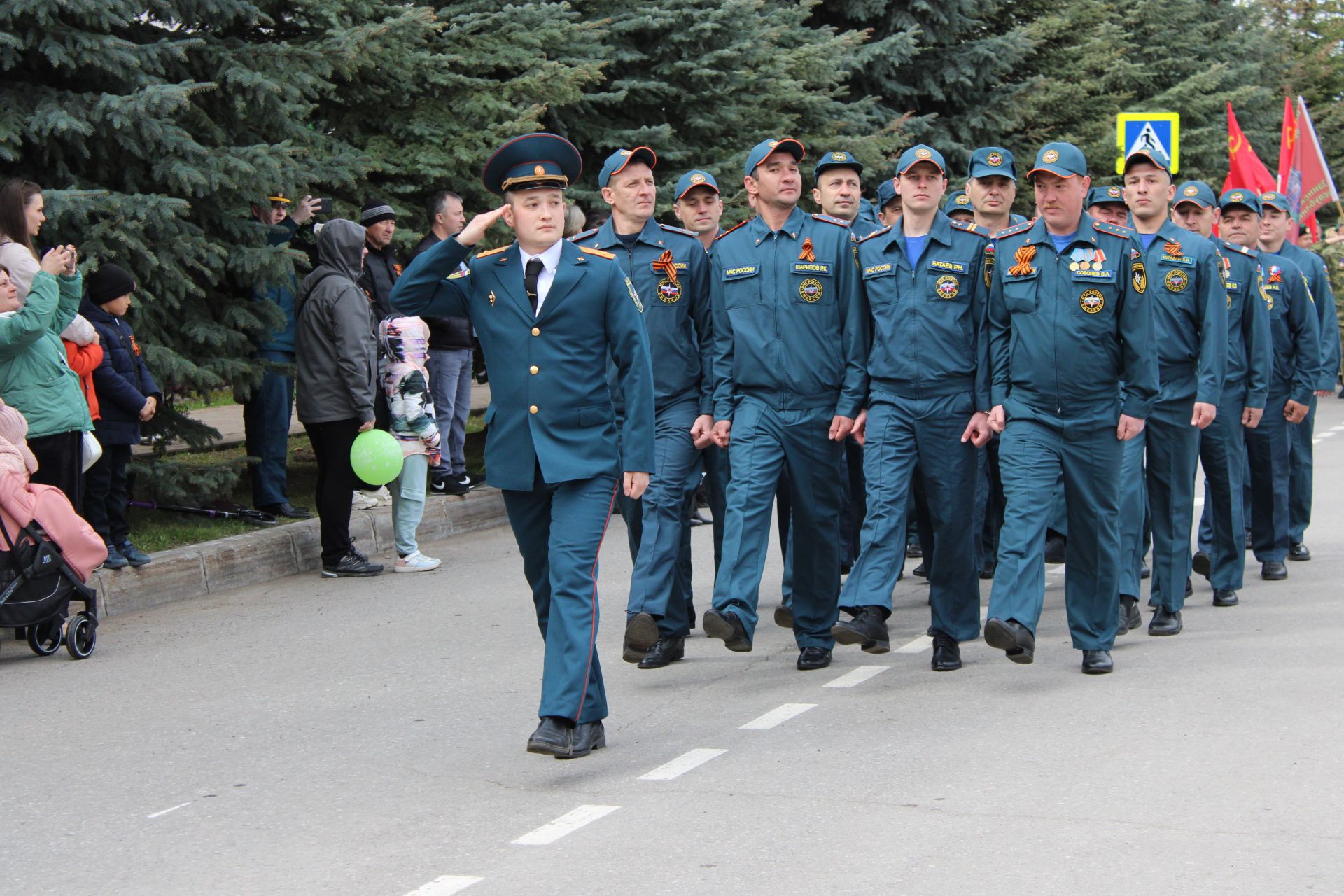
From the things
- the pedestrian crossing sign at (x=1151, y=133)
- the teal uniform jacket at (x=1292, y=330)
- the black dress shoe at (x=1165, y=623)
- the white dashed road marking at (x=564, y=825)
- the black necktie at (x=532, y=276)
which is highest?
the pedestrian crossing sign at (x=1151, y=133)

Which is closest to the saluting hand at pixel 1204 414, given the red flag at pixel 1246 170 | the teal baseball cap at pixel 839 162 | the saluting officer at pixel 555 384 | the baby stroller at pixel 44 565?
the teal baseball cap at pixel 839 162

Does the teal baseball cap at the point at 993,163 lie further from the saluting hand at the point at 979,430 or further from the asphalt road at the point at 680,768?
the asphalt road at the point at 680,768

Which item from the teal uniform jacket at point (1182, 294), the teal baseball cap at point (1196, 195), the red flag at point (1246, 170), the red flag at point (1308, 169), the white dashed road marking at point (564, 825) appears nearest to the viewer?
the white dashed road marking at point (564, 825)

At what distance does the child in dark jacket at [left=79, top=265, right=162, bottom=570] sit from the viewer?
9.41 metres

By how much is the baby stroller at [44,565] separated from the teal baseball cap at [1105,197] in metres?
5.24

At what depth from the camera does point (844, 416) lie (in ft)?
24.3

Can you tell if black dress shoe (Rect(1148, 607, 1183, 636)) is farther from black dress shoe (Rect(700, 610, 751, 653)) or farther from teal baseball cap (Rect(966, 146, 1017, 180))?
black dress shoe (Rect(700, 610, 751, 653))

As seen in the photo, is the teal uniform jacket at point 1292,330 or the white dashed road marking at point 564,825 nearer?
the white dashed road marking at point 564,825

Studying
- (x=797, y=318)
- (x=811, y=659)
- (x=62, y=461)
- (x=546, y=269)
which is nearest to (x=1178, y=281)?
(x=797, y=318)

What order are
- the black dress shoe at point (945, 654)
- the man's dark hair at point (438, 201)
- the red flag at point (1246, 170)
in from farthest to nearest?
the red flag at point (1246, 170), the man's dark hair at point (438, 201), the black dress shoe at point (945, 654)

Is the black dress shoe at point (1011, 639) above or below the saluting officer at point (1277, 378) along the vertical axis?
below

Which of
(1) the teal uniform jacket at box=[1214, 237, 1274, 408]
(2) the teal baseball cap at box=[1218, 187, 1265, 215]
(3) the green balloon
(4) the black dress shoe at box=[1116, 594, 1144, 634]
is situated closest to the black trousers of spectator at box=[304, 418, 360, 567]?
(3) the green balloon

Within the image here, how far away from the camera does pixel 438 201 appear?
12.4 m

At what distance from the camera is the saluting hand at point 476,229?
5.75m
